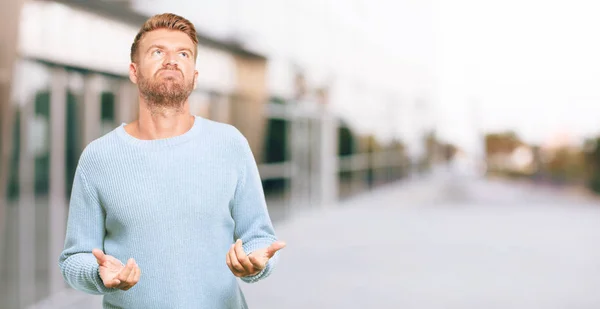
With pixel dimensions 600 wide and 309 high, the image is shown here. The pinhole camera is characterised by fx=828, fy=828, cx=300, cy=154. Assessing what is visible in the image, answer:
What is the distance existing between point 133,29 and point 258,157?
521cm

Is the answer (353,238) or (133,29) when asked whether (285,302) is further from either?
(353,238)

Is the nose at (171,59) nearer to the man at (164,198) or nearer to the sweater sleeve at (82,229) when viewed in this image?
the man at (164,198)

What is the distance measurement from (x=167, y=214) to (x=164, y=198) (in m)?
0.03

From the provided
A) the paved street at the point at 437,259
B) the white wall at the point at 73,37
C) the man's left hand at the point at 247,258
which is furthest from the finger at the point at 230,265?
the paved street at the point at 437,259

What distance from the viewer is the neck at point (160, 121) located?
5.11 feet

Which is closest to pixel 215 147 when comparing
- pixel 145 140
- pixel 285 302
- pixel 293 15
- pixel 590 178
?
pixel 145 140

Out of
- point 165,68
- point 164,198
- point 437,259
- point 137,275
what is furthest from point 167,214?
point 437,259

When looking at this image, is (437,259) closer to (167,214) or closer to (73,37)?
(73,37)

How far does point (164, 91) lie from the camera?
Result: 60.4 inches

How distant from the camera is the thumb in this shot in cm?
144

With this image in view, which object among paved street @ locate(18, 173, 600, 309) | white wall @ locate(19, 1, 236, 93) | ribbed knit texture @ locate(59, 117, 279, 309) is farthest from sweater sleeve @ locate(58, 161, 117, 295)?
paved street @ locate(18, 173, 600, 309)

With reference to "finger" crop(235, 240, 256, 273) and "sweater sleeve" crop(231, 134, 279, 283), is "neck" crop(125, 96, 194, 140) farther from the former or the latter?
"finger" crop(235, 240, 256, 273)

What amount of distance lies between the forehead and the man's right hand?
0.40 meters

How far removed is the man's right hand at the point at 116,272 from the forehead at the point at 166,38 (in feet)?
1.32
